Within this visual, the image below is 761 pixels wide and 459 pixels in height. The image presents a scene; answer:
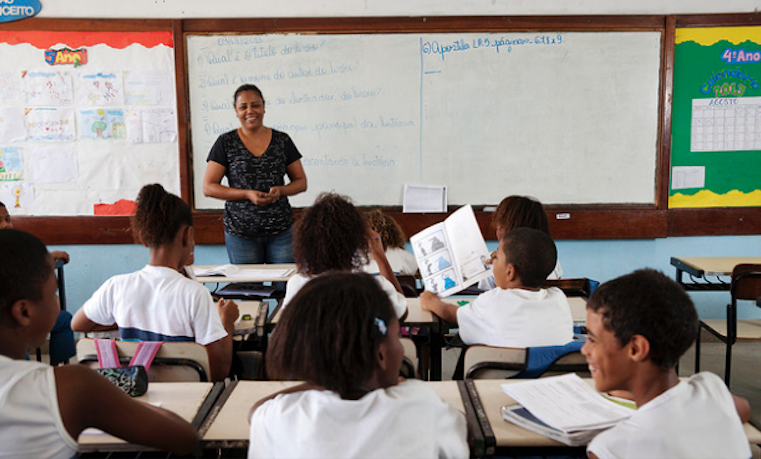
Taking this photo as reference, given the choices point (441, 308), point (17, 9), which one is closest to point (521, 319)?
point (441, 308)

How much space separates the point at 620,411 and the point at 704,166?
3407 millimetres

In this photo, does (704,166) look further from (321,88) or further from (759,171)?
(321,88)

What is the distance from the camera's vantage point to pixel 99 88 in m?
4.10

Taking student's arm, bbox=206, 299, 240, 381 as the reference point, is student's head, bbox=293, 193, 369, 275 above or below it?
above

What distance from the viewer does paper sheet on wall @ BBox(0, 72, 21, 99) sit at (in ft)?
13.4

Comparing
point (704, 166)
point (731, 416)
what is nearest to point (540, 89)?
point (704, 166)

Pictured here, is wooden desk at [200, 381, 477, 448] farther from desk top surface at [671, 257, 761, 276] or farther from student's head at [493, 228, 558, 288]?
desk top surface at [671, 257, 761, 276]

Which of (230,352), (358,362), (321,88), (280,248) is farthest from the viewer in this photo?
(321,88)

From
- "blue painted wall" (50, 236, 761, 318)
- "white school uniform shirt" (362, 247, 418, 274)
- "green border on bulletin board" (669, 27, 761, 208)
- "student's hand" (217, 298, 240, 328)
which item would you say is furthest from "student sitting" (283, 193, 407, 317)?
"green border on bulletin board" (669, 27, 761, 208)

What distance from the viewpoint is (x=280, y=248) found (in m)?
3.49

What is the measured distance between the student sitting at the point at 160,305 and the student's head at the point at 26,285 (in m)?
0.64

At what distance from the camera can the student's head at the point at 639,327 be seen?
1189 millimetres

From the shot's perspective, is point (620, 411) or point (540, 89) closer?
point (620, 411)

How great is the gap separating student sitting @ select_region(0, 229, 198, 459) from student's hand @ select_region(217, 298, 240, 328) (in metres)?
0.78
